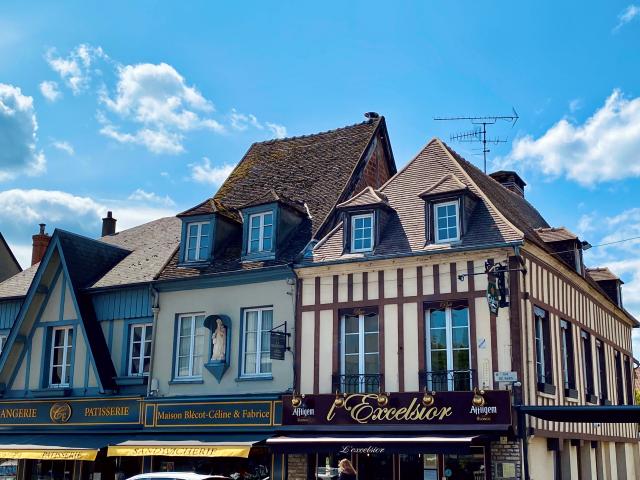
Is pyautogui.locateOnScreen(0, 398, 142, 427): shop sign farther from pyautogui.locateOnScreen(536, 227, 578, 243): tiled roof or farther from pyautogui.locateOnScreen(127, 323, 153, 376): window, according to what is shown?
pyautogui.locateOnScreen(536, 227, 578, 243): tiled roof

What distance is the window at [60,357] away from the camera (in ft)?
69.2

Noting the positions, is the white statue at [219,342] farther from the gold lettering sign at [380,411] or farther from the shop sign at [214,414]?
the gold lettering sign at [380,411]

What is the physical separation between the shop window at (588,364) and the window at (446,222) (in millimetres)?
5310

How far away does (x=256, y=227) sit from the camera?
762 inches

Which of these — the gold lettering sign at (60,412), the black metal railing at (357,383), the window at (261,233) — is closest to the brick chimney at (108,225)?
the gold lettering sign at (60,412)

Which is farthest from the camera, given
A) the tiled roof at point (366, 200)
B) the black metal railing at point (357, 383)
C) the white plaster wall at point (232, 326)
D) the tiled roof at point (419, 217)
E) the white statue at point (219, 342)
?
the white statue at point (219, 342)

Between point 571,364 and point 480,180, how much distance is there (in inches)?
188

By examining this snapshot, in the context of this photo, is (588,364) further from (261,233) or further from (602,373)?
(261,233)

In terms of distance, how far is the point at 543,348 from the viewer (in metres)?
17.1

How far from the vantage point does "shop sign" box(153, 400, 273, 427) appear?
17641 millimetres

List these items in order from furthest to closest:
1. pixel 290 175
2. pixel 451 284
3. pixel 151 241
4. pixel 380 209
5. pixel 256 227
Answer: pixel 151 241 < pixel 290 175 < pixel 256 227 < pixel 380 209 < pixel 451 284

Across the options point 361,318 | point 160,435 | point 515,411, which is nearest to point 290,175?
point 361,318

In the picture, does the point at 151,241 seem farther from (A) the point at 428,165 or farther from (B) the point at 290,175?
(A) the point at 428,165

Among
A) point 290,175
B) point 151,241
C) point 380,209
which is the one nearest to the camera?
point 380,209
